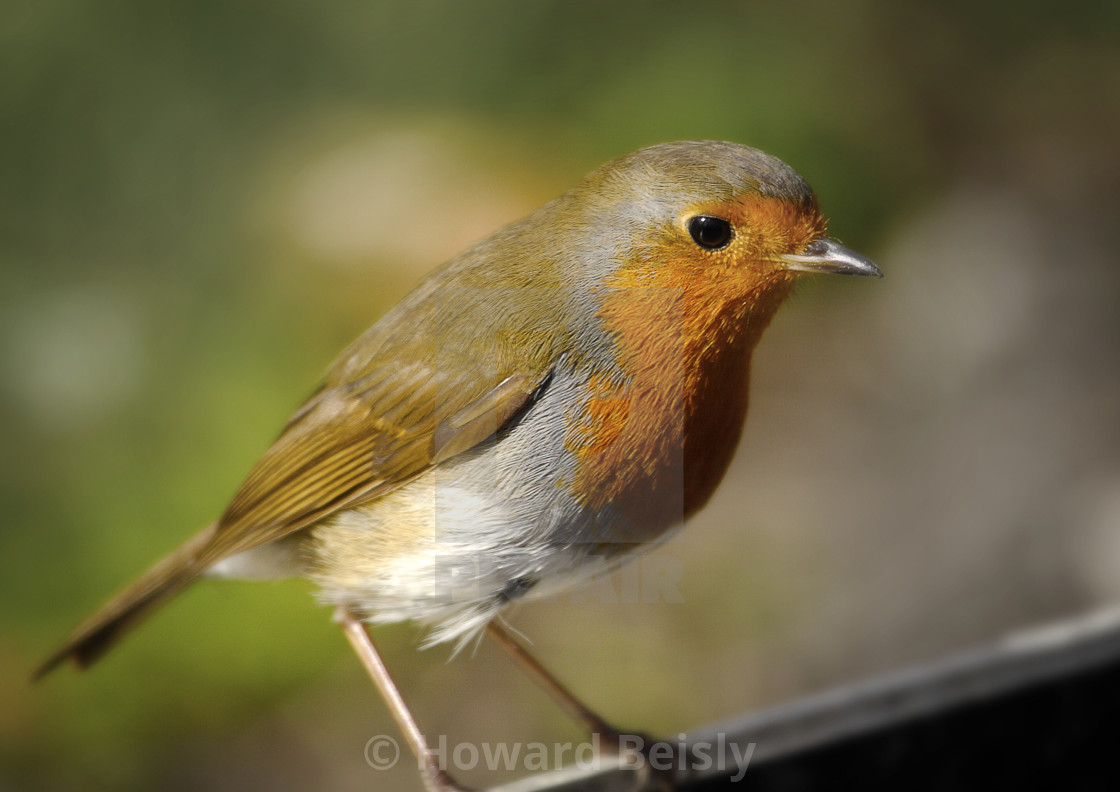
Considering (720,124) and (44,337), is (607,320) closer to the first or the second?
(720,124)

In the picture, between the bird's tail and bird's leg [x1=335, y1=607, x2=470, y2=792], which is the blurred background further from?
the bird's tail

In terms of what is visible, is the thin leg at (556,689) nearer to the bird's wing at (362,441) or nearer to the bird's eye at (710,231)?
the bird's wing at (362,441)

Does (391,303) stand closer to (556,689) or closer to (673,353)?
(556,689)

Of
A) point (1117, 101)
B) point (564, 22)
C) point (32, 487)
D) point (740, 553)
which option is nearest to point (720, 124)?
point (564, 22)

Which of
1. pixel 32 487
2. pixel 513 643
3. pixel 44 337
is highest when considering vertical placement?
pixel 44 337

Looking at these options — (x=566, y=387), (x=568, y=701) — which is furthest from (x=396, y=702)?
(x=566, y=387)

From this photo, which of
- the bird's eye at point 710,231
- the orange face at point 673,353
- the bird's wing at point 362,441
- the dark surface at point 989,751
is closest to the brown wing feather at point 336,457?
the bird's wing at point 362,441
